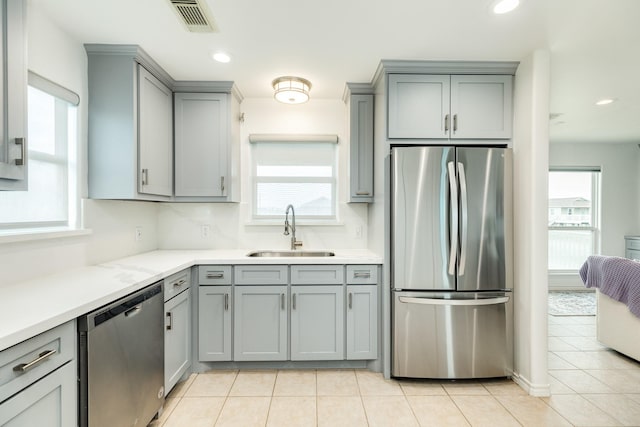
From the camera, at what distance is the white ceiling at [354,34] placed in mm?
1789

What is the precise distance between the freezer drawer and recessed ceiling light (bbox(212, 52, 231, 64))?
222 cm

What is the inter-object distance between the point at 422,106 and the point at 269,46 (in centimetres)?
123

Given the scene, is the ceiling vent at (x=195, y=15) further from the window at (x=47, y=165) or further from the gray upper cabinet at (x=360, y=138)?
the gray upper cabinet at (x=360, y=138)

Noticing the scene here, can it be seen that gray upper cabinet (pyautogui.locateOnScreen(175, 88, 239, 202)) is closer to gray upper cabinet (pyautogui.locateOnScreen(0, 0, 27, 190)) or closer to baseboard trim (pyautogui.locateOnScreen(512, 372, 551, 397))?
gray upper cabinet (pyautogui.locateOnScreen(0, 0, 27, 190))

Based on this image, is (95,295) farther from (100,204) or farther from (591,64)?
(591,64)

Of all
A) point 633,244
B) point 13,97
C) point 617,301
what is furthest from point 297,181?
point 633,244

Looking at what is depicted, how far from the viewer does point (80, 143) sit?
2150 mm

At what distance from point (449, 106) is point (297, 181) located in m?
1.57

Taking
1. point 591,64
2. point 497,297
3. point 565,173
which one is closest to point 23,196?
point 497,297

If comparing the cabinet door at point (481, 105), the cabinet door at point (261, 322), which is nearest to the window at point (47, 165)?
the cabinet door at point (261, 322)

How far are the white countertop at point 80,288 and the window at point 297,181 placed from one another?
2.67 ft

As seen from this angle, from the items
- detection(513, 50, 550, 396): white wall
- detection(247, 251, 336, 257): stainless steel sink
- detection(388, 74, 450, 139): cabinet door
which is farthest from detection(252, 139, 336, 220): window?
detection(513, 50, 550, 396): white wall

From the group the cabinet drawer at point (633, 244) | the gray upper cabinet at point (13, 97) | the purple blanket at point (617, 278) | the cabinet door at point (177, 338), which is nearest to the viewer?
the gray upper cabinet at point (13, 97)

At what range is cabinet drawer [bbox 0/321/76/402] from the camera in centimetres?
99
